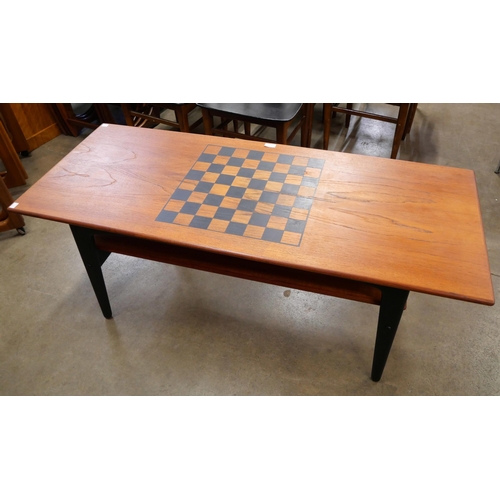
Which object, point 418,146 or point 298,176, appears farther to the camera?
point 418,146

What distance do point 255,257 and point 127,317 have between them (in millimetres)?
1094

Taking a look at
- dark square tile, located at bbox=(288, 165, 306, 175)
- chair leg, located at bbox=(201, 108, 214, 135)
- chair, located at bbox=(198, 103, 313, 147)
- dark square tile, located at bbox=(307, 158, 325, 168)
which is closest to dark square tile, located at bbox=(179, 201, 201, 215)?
dark square tile, located at bbox=(288, 165, 306, 175)

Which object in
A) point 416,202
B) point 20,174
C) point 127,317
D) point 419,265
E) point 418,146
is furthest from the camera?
point 418,146

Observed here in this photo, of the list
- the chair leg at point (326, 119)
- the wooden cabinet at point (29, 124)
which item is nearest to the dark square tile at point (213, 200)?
the chair leg at point (326, 119)

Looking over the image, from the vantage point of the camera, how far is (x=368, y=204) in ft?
5.34

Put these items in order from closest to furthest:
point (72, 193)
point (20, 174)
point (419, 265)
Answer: point (419, 265), point (72, 193), point (20, 174)

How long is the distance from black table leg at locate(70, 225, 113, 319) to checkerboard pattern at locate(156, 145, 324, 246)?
0.41 metres

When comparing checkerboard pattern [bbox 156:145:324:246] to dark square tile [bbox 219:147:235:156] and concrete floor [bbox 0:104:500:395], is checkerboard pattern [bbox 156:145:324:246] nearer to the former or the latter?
dark square tile [bbox 219:147:235:156]

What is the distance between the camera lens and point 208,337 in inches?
82.7

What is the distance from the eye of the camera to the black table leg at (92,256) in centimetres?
178

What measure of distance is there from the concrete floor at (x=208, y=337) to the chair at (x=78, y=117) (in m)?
1.43

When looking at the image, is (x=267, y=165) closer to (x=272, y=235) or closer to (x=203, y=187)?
(x=203, y=187)
